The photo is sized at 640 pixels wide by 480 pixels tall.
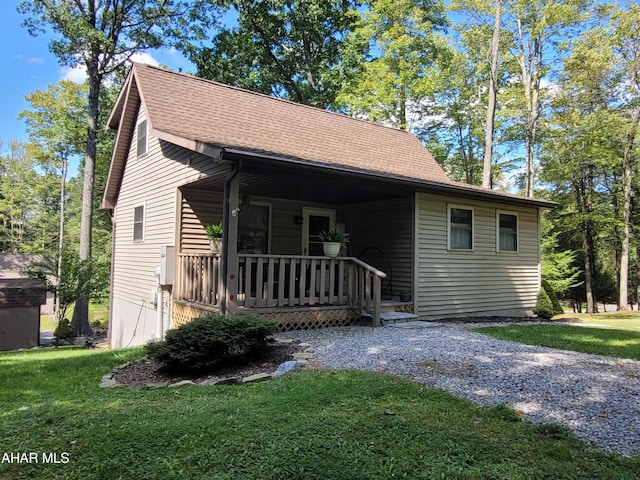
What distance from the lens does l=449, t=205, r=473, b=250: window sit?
10.0 m

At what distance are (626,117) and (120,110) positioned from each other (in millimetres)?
20490

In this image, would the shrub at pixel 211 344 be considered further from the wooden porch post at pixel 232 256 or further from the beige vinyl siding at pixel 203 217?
the beige vinyl siding at pixel 203 217

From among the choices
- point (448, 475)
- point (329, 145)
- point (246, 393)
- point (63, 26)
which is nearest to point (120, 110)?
point (329, 145)

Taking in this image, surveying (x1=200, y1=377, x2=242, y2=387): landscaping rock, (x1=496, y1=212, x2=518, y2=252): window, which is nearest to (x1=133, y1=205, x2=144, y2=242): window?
(x1=200, y1=377, x2=242, y2=387): landscaping rock

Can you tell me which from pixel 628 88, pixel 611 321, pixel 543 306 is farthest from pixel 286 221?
pixel 628 88

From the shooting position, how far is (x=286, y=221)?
34.7ft

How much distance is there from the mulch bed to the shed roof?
2.98 meters

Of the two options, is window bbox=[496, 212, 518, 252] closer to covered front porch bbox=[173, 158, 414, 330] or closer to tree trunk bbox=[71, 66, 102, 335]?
covered front porch bbox=[173, 158, 414, 330]

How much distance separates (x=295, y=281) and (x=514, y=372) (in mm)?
4116

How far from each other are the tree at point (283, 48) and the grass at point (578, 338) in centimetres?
1582

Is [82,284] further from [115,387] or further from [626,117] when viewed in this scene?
[626,117]

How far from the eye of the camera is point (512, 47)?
21422 millimetres

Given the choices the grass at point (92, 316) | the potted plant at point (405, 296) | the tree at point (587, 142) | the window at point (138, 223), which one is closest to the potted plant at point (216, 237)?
the potted plant at point (405, 296)

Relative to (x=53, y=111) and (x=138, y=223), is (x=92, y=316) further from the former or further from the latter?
(x=138, y=223)
